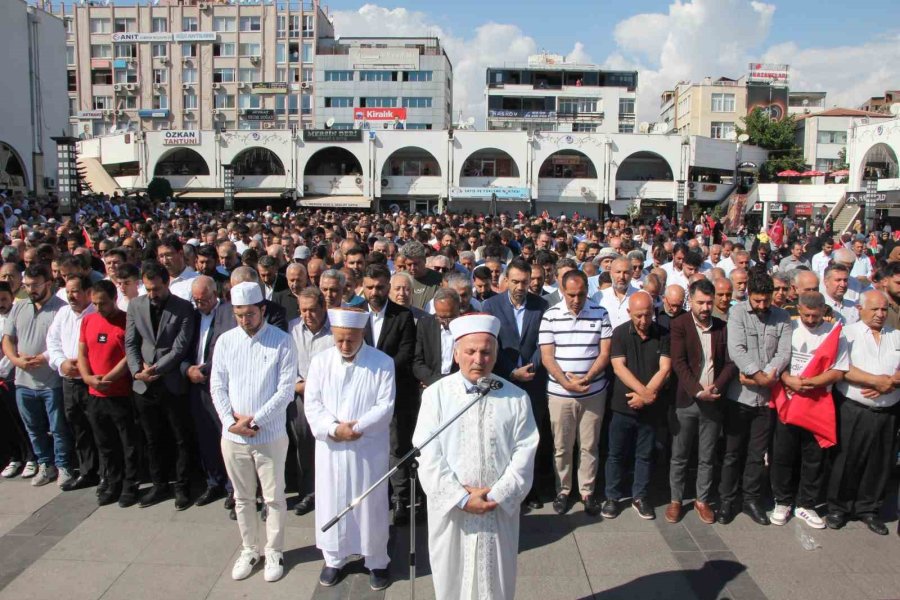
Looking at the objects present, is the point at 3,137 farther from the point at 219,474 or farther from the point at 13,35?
the point at 219,474

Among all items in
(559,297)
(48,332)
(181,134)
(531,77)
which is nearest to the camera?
(48,332)

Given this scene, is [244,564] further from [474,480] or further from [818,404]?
[818,404]

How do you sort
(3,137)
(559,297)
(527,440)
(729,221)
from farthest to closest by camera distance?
(729,221) → (3,137) → (559,297) → (527,440)

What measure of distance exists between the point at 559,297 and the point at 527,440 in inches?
124

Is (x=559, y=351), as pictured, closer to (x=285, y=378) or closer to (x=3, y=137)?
(x=285, y=378)

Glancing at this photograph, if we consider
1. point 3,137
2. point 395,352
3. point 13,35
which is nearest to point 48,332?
point 395,352

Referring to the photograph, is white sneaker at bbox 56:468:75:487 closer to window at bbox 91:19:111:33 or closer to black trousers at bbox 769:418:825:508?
black trousers at bbox 769:418:825:508

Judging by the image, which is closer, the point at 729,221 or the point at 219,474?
the point at 219,474

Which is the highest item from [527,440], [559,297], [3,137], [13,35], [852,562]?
[13,35]

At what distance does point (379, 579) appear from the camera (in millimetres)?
4262

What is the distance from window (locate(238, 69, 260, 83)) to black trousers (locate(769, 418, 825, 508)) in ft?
195

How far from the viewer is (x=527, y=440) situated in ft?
11.7

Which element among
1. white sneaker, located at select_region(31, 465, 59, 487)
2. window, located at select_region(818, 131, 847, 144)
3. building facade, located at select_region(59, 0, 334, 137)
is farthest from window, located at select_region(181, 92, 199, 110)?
white sneaker, located at select_region(31, 465, 59, 487)

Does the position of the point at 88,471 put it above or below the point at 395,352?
below
